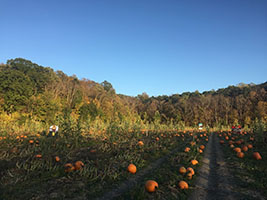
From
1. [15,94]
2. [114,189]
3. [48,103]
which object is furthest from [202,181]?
[15,94]

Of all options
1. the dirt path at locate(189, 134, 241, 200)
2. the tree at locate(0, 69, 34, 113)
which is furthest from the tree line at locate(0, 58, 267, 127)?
the dirt path at locate(189, 134, 241, 200)

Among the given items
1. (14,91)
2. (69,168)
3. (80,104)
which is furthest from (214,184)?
(80,104)

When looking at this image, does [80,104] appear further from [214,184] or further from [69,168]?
[214,184]

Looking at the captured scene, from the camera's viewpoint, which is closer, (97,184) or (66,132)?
(97,184)

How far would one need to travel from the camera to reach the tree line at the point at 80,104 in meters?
29.3

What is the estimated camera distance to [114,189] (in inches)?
180

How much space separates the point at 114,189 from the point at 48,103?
1247 inches

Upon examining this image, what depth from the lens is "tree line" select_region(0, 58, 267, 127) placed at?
1155 inches

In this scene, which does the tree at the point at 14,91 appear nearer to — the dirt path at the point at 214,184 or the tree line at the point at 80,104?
the tree line at the point at 80,104

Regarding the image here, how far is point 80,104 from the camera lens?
39469mm

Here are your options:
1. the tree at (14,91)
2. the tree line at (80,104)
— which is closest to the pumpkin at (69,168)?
the tree line at (80,104)

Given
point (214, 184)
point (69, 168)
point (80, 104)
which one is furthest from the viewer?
point (80, 104)

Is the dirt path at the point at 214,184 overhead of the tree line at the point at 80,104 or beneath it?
beneath

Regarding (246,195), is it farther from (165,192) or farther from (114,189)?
(114,189)
